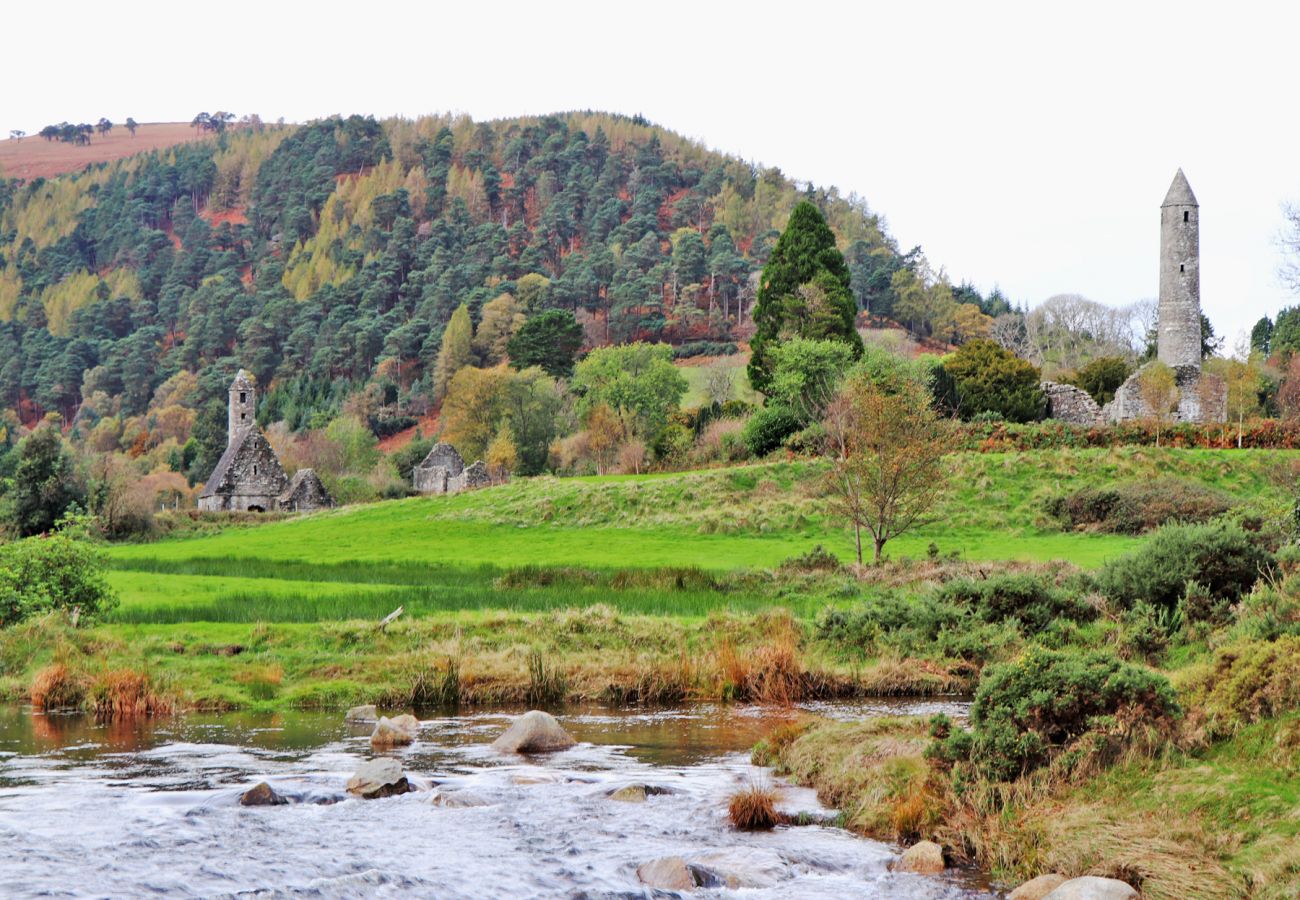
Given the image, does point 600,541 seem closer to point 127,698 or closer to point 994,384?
point 127,698

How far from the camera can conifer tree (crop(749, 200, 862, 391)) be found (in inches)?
2867

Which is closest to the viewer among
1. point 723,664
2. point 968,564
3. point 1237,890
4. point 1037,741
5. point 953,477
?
point 1237,890

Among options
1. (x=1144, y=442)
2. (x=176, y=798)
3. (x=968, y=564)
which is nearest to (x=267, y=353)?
(x=1144, y=442)

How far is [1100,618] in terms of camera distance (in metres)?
22.8

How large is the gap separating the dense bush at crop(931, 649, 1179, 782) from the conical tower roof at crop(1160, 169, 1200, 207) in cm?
8269

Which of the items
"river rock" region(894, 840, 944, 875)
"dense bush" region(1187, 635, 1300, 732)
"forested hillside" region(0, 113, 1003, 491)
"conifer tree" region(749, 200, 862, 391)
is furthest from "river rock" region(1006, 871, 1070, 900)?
"forested hillside" region(0, 113, 1003, 491)

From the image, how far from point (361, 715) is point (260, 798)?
18.9 ft

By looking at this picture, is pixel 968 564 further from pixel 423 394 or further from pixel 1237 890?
pixel 423 394

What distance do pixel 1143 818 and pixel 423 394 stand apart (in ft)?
469

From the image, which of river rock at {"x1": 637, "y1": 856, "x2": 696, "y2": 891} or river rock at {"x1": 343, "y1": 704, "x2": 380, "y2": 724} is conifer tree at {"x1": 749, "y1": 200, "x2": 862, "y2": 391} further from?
river rock at {"x1": 637, "y1": 856, "x2": 696, "y2": 891}

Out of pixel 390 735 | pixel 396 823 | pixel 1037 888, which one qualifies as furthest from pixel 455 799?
pixel 1037 888

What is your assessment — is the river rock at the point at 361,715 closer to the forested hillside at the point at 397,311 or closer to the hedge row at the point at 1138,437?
the hedge row at the point at 1138,437

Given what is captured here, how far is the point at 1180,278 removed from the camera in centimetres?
8612

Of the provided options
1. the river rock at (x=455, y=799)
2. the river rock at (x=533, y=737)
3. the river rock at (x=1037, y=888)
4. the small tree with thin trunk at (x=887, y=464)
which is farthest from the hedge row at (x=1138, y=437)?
the river rock at (x=1037, y=888)
